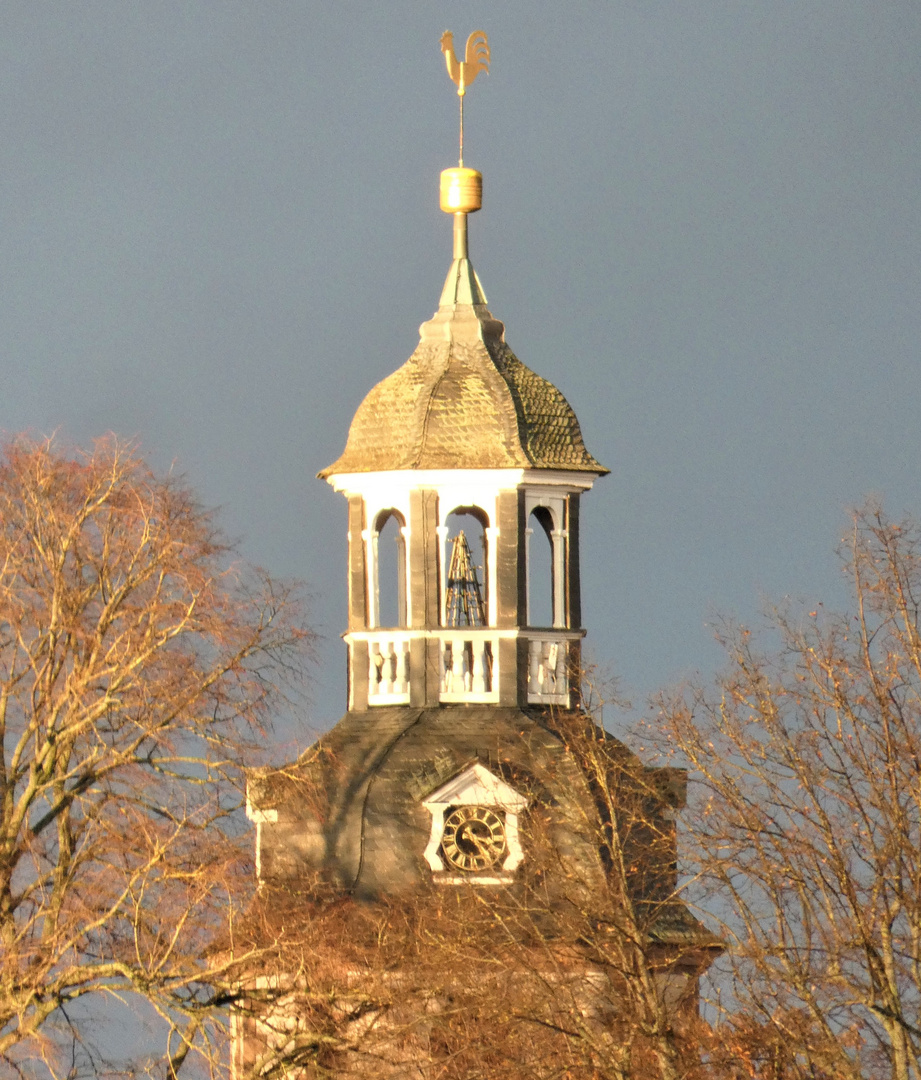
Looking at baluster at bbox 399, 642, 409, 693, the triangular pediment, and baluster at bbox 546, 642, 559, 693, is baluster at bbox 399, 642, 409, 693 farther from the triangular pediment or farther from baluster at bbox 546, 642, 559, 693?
the triangular pediment

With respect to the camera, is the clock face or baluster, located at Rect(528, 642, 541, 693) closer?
the clock face

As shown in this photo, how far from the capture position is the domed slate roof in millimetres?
55469

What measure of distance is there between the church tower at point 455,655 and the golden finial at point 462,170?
4 cm

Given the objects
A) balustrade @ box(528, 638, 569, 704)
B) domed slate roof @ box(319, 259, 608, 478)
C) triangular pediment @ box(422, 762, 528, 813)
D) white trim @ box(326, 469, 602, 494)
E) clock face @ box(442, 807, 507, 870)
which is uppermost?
domed slate roof @ box(319, 259, 608, 478)

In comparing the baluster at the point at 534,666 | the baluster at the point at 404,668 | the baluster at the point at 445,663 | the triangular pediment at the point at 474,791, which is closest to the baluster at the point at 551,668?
the baluster at the point at 534,666

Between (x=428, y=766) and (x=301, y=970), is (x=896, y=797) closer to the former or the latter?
(x=301, y=970)

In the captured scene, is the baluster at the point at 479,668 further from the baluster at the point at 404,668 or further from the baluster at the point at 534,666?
the baluster at the point at 404,668

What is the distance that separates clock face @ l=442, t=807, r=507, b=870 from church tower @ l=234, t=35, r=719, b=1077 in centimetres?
2

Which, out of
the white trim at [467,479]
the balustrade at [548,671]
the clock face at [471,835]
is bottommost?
the clock face at [471,835]

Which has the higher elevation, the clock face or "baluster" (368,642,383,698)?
"baluster" (368,642,383,698)

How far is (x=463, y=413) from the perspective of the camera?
5562 centimetres

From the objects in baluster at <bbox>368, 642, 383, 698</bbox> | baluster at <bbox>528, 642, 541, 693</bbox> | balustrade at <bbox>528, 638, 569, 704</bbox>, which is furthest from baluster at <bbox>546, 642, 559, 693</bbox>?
baluster at <bbox>368, 642, 383, 698</bbox>

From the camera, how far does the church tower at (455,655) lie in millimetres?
52250

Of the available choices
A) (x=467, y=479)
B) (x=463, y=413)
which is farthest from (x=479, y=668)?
(x=463, y=413)
